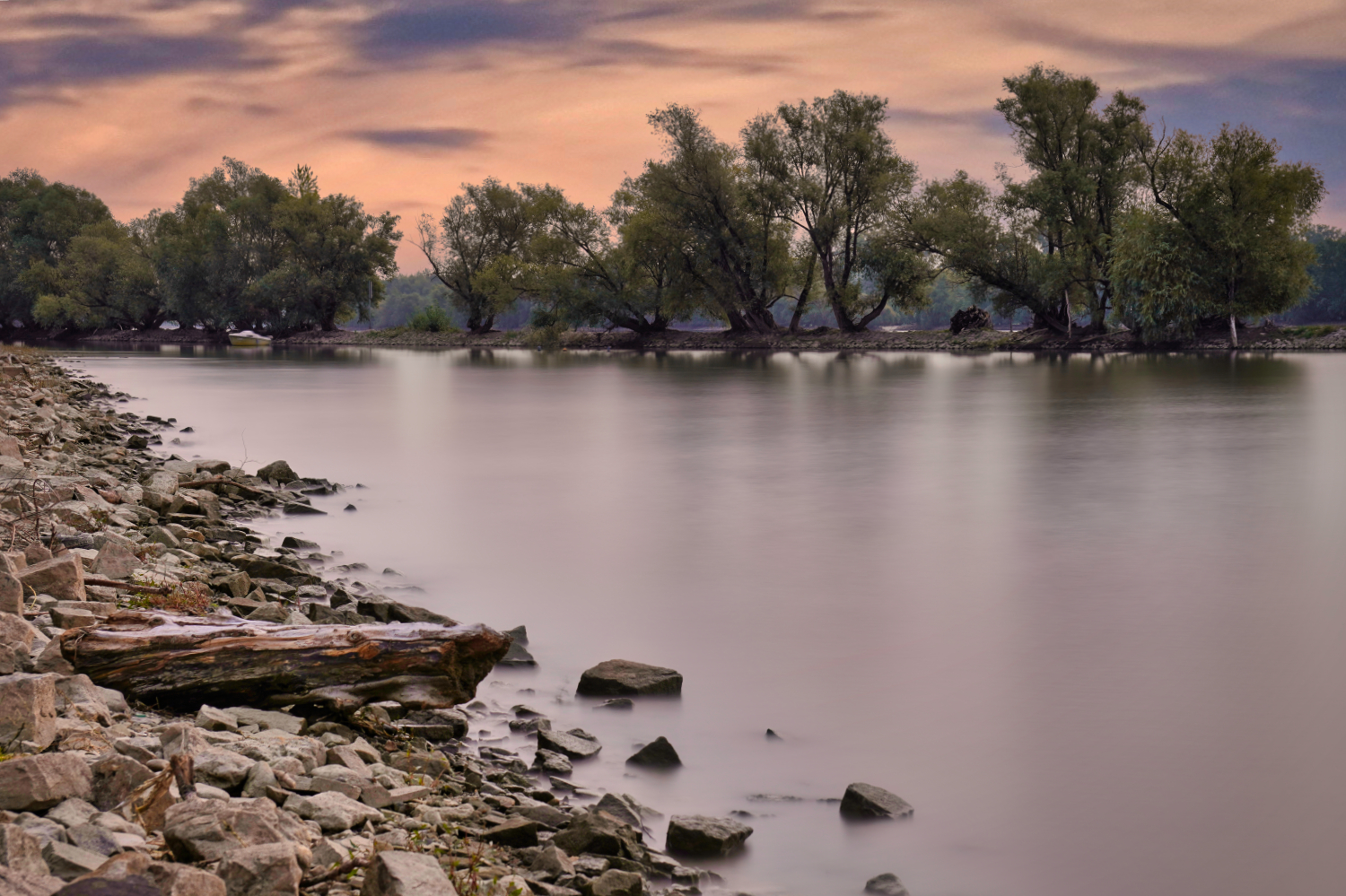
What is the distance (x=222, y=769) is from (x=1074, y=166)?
247ft

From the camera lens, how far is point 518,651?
8.65 m

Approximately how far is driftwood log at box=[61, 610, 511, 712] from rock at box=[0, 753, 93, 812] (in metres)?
1.91

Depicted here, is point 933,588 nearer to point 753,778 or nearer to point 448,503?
point 753,778

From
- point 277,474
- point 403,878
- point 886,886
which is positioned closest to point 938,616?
point 886,886

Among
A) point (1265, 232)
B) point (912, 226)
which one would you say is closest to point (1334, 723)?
point (1265, 232)

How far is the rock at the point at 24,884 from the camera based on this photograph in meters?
3.22

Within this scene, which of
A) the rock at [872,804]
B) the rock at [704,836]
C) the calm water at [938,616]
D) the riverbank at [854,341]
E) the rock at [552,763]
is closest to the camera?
the rock at [704,836]


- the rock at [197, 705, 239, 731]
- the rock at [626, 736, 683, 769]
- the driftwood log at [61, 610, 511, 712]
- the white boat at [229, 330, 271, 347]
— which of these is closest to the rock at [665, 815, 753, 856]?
the rock at [626, 736, 683, 769]

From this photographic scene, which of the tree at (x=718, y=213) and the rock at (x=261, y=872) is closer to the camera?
the rock at (x=261, y=872)

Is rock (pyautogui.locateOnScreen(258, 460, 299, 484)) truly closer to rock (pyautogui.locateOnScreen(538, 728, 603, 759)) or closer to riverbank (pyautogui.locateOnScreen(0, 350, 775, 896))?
riverbank (pyautogui.locateOnScreen(0, 350, 775, 896))

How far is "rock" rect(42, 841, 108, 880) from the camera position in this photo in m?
3.61

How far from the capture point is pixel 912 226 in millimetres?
80625

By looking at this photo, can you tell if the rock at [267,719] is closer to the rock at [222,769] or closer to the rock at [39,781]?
the rock at [222,769]

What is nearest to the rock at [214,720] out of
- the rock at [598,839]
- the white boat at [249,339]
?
the rock at [598,839]
